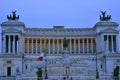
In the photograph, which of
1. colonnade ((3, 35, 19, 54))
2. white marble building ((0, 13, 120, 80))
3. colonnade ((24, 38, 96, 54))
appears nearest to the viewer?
white marble building ((0, 13, 120, 80))

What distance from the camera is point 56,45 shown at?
128000mm

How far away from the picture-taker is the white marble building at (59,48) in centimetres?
10612

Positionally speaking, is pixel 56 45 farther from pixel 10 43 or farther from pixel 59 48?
pixel 10 43

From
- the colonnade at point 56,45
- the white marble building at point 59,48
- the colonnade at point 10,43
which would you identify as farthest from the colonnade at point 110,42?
the colonnade at point 10,43

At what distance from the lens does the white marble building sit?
10612 cm

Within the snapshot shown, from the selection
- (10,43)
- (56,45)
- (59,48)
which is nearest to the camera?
(10,43)

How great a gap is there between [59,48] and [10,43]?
15209 mm

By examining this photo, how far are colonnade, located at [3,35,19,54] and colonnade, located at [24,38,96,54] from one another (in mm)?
5454

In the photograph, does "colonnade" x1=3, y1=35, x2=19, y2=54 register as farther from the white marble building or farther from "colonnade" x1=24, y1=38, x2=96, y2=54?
"colonnade" x1=24, y1=38, x2=96, y2=54

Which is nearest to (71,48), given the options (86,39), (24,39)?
(86,39)

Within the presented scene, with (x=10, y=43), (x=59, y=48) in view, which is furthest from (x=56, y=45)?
(x=10, y=43)

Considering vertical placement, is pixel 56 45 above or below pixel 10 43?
below

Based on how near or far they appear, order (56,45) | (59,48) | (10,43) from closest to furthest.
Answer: (10,43), (56,45), (59,48)

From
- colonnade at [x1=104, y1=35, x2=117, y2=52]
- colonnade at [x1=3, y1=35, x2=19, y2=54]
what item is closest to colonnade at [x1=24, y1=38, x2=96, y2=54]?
colonnade at [x1=3, y1=35, x2=19, y2=54]
